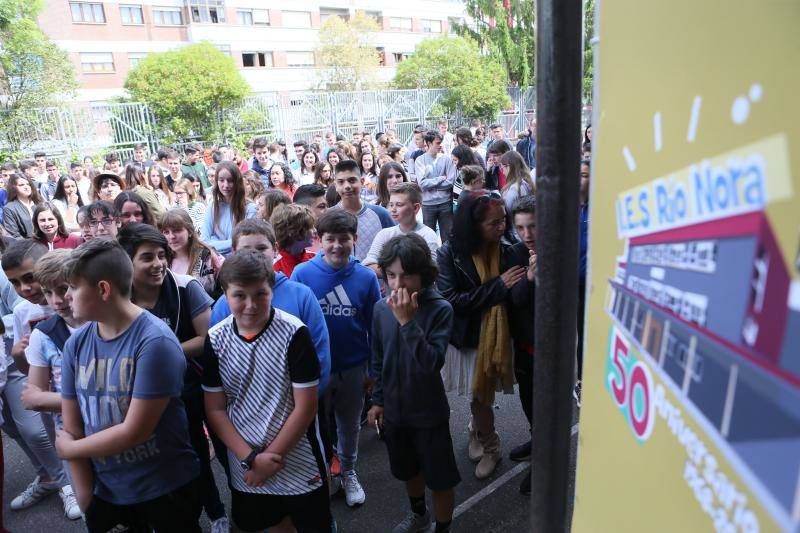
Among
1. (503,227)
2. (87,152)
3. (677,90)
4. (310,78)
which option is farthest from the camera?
(310,78)

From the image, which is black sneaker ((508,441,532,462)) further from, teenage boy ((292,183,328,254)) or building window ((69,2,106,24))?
building window ((69,2,106,24))

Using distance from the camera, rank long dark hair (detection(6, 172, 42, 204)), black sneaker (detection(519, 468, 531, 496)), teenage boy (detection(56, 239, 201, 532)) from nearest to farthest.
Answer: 1. teenage boy (detection(56, 239, 201, 532))
2. black sneaker (detection(519, 468, 531, 496))
3. long dark hair (detection(6, 172, 42, 204))

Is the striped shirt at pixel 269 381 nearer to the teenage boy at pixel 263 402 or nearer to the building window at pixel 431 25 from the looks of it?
the teenage boy at pixel 263 402

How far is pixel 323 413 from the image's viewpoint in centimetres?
314

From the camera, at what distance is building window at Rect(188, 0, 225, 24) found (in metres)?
32.2

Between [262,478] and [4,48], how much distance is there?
66.9 feet

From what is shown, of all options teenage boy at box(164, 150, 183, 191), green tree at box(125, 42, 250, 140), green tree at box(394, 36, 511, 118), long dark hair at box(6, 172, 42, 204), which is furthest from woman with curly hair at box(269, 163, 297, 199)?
green tree at box(394, 36, 511, 118)

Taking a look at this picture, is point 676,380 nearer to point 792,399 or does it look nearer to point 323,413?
point 792,399

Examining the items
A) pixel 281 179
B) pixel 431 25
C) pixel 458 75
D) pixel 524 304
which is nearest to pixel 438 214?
pixel 281 179

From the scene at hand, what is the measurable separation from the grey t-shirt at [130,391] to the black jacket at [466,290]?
4.96 ft

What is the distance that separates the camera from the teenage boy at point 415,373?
2604 mm

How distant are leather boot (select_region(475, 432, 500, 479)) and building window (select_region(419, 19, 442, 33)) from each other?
145 ft

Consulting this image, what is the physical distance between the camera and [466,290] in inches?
124

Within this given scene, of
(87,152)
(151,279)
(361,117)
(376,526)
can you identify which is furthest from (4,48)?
(376,526)
